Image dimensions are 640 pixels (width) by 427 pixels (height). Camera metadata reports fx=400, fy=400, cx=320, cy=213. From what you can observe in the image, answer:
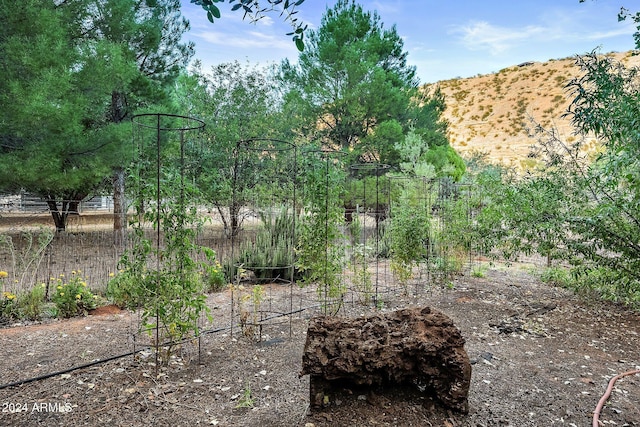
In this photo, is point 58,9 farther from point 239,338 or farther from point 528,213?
point 528,213

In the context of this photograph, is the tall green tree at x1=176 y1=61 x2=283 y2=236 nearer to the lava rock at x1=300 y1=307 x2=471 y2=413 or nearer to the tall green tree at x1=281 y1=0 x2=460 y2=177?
the tall green tree at x1=281 y1=0 x2=460 y2=177

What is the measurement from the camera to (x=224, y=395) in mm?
2277

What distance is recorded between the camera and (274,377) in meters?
2.53

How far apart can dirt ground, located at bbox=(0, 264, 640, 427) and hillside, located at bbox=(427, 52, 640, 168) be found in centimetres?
1799

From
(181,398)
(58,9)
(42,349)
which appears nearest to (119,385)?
(181,398)

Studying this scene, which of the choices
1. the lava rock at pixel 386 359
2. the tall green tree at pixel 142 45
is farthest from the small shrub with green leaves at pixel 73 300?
the tall green tree at pixel 142 45

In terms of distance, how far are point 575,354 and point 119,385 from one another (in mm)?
3263

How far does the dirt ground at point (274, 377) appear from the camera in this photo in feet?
6.72

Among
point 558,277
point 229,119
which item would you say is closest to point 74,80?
point 229,119

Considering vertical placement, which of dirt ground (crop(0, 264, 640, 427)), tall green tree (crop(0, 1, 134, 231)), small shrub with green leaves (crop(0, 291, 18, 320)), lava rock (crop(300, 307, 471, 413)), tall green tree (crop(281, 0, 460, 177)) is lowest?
dirt ground (crop(0, 264, 640, 427))

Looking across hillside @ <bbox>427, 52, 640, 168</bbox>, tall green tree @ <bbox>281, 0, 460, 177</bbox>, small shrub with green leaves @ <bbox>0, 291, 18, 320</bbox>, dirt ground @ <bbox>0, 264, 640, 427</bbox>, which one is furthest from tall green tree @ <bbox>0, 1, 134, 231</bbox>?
hillside @ <bbox>427, 52, 640, 168</bbox>

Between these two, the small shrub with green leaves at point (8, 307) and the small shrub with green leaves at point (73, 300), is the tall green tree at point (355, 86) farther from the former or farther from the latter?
the small shrub with green leaves at point (8, 307)

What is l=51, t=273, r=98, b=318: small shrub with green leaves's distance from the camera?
3881 millimetres

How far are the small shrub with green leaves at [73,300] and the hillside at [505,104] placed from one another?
63.8 ft
